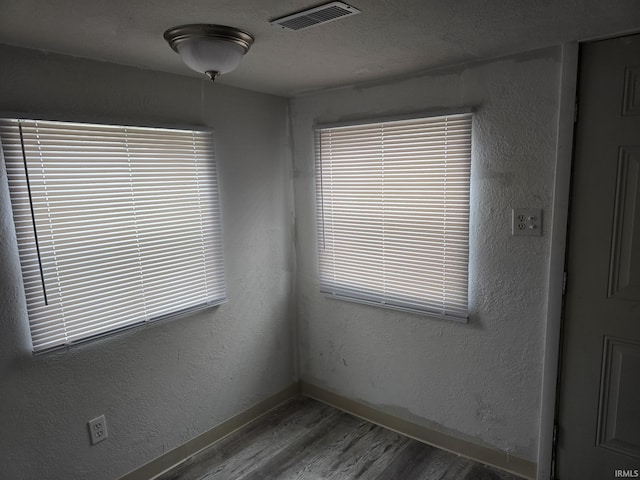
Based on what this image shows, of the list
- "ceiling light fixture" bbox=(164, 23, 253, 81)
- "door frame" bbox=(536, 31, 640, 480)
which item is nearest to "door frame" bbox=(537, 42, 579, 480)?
"door frame" bbox=(536, 31, 640, 480)

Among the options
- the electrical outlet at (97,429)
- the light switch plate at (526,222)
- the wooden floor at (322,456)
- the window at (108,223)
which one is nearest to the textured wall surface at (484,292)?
the light switch plate at (526,222)

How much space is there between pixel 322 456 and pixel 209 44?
2140 mm

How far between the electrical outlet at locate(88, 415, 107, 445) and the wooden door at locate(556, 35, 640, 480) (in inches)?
85.8

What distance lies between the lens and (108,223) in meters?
1.90

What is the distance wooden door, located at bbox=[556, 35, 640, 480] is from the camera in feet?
5.48

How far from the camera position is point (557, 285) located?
1871 mm

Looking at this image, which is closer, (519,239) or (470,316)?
(519,239)

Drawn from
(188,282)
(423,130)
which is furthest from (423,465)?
(423,130)

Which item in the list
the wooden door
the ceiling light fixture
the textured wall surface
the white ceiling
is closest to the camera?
the white ceiling

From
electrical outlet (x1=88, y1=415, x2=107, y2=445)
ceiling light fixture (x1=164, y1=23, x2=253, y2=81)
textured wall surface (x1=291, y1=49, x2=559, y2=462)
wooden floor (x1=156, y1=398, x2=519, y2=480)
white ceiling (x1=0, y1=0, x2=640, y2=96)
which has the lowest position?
wooden floor (x1=156, y1=398, x2=519, y2=480)

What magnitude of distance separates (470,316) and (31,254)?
2051 millimetres

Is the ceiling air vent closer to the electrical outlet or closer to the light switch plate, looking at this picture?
the light switch plate

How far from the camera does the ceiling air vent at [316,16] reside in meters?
1.29

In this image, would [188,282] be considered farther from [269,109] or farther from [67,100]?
[269,109]
